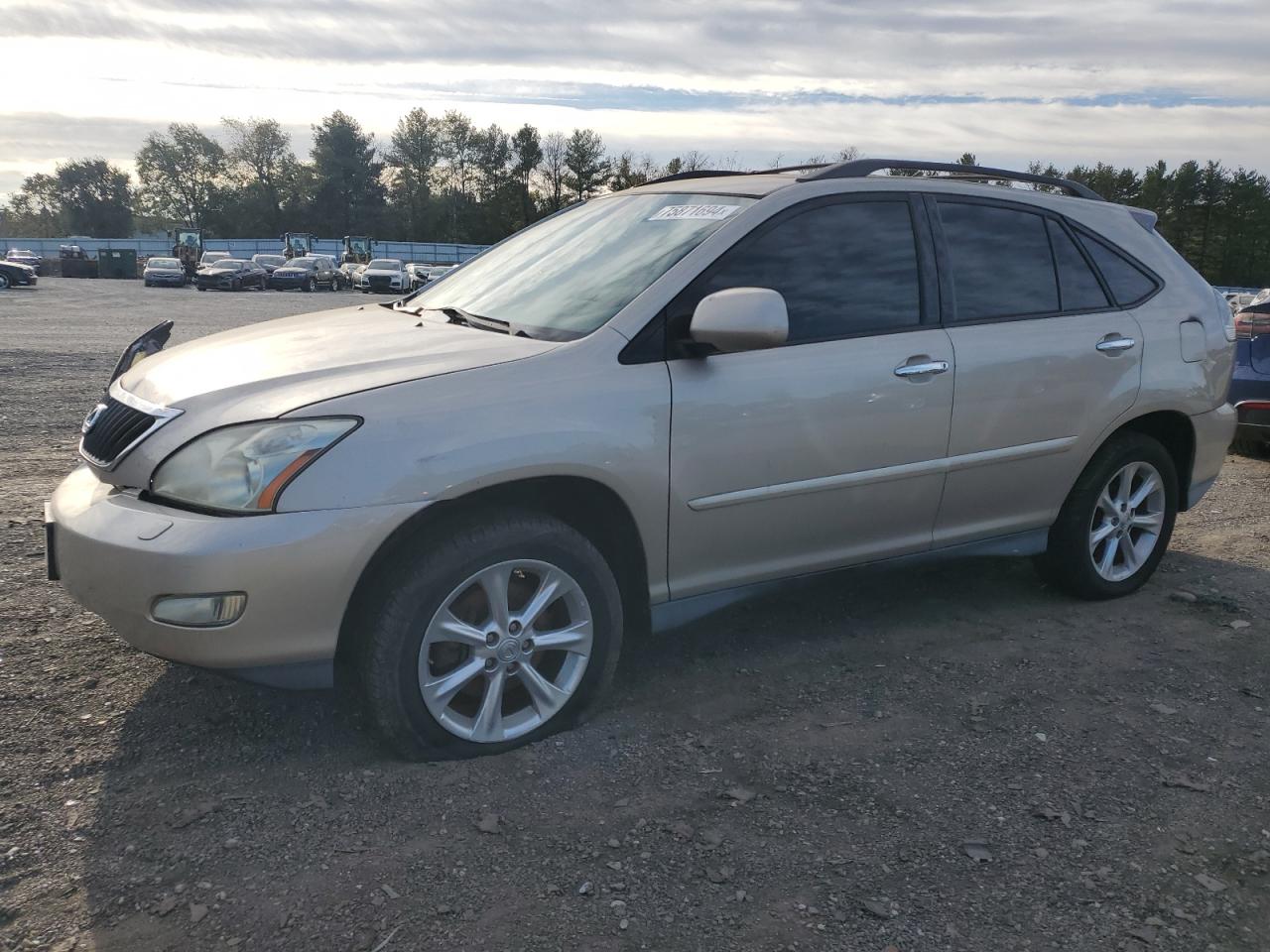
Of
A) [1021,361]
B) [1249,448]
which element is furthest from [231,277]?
[1021,361]

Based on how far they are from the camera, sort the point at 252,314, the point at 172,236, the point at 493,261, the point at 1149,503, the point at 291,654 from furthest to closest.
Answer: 1. the point at 172,236
2. the point at 252,314
3. the point at 1149,503
4. the point at 493,261
5. the point at 291,654

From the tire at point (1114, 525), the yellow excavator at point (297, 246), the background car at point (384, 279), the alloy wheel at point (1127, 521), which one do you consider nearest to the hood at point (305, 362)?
the tire at point (1114, 525)

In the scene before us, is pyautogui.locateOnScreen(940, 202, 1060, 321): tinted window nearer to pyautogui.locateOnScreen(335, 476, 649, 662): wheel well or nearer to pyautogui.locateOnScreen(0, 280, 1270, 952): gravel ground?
pyautogui.locateOnScreen(0, 280, 1270, 952): gravel ground

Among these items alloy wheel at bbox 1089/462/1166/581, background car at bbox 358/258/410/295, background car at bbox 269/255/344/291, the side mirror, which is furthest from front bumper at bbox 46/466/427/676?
background car at bbox 269/255/344/291

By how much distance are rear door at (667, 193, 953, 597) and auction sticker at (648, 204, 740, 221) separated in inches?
6.9

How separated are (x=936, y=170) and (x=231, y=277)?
44.8 m

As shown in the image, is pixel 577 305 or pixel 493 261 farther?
pixel 493 261

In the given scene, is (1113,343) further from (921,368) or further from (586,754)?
(586,754)

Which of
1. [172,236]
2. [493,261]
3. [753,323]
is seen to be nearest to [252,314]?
[493,261]

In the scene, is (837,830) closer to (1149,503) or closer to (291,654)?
(291,654)

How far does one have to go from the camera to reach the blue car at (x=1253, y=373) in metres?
7.25

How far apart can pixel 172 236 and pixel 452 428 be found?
74.8m

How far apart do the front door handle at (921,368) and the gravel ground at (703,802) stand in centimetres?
78

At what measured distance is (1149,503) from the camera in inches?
187
